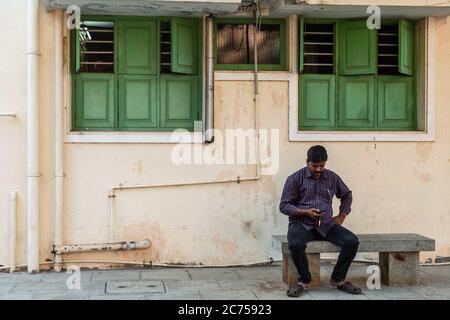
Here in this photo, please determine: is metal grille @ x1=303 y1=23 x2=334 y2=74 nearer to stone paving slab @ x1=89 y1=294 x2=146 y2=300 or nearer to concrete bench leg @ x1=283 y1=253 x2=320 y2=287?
concrete bench leg @ x1=283 y1=253 x2=320 y2=287

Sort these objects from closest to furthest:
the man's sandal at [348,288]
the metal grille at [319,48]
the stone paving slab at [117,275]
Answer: the man's sandal at [348,288] < the stone paving slab at [117,275] < the metal grille at [319,48]

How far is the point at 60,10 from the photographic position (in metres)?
8.35

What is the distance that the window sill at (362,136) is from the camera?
8.72m

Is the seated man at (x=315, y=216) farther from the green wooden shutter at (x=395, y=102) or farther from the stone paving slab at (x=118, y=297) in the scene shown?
the green wooden shutter at (x=395, y=102)

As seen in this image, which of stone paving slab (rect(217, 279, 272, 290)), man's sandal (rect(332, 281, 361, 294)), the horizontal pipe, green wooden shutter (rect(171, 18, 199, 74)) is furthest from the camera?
green wooden shutter (rect(171, 18, 199, 74))

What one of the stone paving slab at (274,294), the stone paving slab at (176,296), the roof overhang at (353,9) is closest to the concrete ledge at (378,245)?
the stone paving slab at (274,294)

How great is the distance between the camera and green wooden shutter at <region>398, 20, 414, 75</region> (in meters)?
8.81

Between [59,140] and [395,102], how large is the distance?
14.1 feet

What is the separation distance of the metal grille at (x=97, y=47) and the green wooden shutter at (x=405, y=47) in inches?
143

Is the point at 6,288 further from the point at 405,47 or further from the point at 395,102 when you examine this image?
the point at 405,47

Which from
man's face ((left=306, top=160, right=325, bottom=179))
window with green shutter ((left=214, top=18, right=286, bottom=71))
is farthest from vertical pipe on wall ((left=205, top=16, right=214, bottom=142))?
man's face ((left=306, top=160, right=325, bottom=179))

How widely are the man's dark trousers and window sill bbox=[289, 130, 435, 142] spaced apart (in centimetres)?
156
